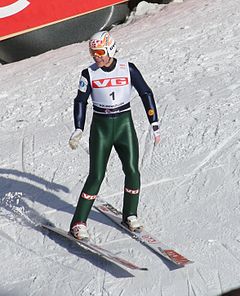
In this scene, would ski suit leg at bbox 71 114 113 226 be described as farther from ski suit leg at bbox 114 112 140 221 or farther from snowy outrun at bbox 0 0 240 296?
snowy outrun at bbox 0 0 240 296

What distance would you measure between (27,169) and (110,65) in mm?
2995

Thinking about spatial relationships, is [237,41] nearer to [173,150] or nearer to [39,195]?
[173,150]

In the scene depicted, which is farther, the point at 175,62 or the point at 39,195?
the point at 175,62

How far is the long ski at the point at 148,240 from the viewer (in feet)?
26.8

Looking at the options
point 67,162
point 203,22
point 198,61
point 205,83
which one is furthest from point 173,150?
point 203,22

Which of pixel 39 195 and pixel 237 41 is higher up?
pixel 39 195

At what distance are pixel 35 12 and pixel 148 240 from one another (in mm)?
7156

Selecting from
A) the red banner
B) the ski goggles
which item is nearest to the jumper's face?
the ski goggles

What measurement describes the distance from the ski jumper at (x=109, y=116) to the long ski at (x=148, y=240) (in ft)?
1.34

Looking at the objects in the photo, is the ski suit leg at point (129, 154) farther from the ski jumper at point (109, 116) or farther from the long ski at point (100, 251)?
the long ski at point (100, 251)

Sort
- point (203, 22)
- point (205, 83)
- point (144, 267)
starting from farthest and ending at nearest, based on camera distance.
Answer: point (203, 22) → point (205, 83) → point (144, 267)

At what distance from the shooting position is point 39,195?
1015 centimetres

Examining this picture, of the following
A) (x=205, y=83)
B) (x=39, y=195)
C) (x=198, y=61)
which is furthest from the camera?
(x=198, y=61)

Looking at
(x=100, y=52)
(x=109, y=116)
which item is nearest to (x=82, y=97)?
(x=109, y=116)
